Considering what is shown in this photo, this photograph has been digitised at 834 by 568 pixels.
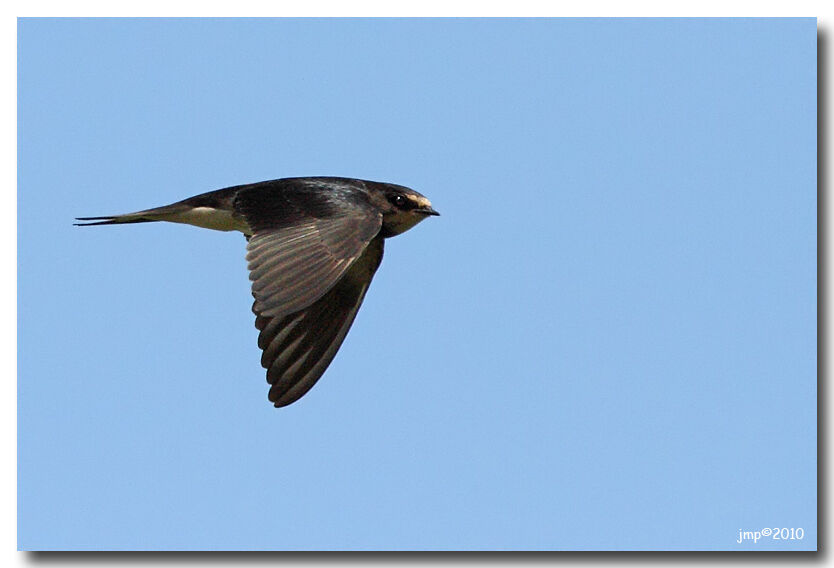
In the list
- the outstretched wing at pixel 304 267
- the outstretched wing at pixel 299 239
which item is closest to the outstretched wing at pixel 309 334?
the outstretched wing at pixel 304 267

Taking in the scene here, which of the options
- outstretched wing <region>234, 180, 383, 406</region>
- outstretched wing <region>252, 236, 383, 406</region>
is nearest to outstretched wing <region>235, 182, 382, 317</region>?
outstretched wing <region>234, 180, 383, 406</region>

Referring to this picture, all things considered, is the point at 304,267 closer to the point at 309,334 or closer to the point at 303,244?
the point at 303,244

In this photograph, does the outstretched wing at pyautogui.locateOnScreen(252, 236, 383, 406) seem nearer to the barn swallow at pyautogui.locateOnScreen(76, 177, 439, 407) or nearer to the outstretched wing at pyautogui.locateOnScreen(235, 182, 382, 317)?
the barn swallow at pyautogui.locateOnScreen(76, 177, 439, 407)

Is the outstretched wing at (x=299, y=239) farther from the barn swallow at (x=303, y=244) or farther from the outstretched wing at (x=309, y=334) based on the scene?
the outstretched wing at (x=309, y=334)

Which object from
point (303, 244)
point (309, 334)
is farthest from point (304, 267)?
point (309, 334)
